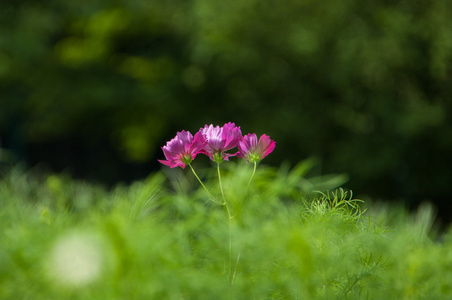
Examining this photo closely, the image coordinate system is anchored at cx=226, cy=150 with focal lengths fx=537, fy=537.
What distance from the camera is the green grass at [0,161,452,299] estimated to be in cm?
119

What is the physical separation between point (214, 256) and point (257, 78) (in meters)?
9.86

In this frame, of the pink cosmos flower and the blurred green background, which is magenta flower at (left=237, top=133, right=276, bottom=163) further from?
the blurred green background

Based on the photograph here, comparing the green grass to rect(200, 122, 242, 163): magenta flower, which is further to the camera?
rect(200, 122, 242, 163): magenta flower

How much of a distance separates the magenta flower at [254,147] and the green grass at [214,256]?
5.9 inches

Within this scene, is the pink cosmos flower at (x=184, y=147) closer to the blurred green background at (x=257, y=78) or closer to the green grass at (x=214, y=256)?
the green grass at (x=214, y=256)

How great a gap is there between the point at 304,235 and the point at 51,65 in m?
12.6

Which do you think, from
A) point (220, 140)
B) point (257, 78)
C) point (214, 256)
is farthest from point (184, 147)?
point (257, 78)

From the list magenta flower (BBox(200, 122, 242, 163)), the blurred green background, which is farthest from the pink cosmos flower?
the blurred green background

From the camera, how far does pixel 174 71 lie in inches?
512

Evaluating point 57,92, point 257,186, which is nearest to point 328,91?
point 57,92

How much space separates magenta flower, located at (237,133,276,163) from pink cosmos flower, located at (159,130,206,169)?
12cm

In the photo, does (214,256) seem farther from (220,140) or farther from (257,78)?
(257,78)

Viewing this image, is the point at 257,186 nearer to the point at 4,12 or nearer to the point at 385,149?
the point at 385,149

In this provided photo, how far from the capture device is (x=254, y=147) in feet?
5.21
